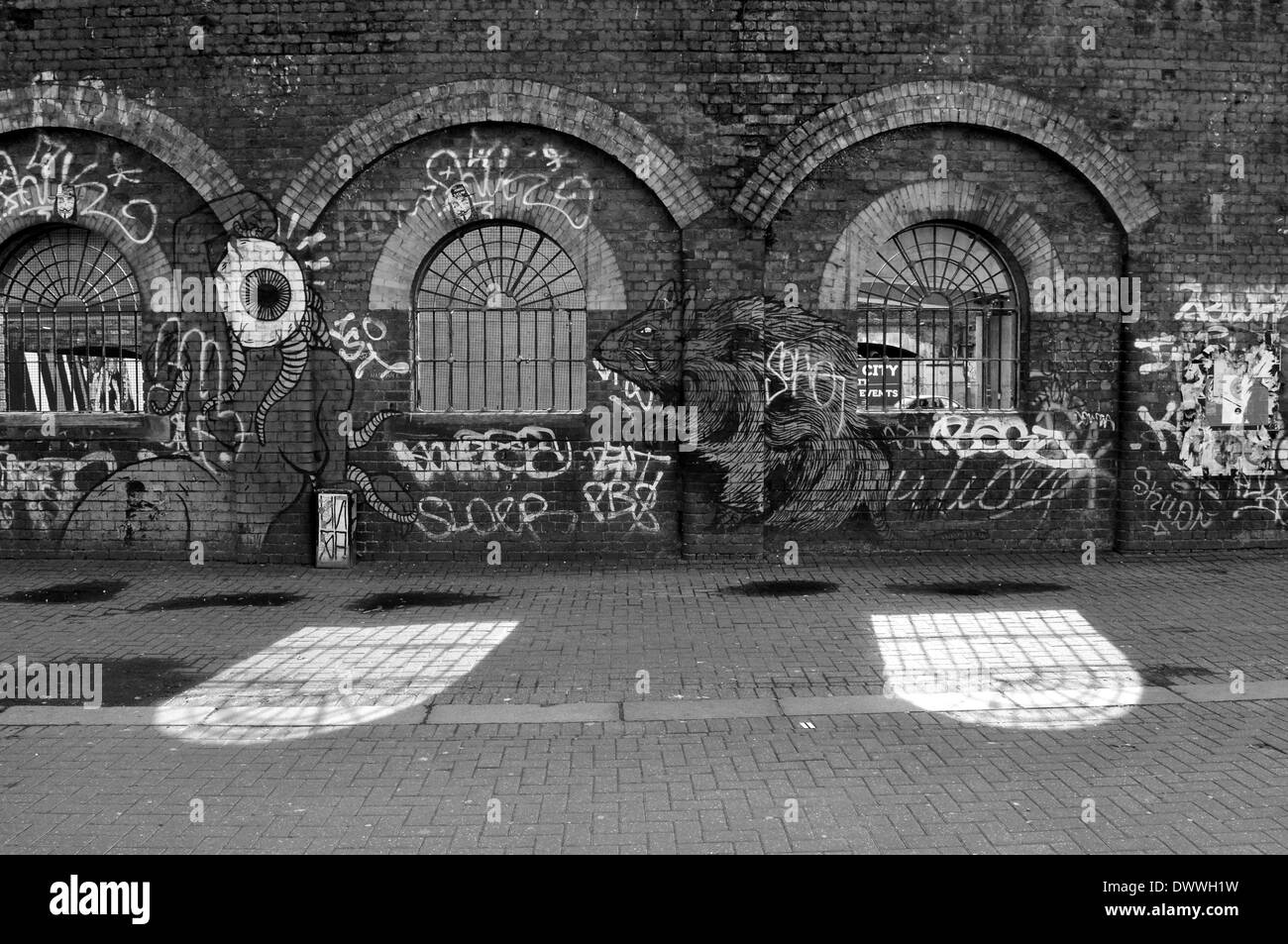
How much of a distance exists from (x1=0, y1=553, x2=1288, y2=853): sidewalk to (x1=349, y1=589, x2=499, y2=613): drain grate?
1.9 inches

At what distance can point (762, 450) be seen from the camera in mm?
10406

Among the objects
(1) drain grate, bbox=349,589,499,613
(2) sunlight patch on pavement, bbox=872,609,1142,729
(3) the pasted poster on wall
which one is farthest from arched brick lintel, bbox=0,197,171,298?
(2) sunlight patch on pavement, bbox=872,609,1142,729

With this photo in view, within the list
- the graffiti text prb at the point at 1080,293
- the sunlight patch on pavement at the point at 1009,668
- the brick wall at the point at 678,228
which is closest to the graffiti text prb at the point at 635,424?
the brick wall at the point at 678,228

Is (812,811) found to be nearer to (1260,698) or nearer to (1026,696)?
(1026,696)

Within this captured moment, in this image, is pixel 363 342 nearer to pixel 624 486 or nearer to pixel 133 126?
pixel 624 486

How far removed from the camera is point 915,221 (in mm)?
10477

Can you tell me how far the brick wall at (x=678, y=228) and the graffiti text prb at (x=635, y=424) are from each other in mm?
112

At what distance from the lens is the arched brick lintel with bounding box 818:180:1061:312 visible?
10.4 metres

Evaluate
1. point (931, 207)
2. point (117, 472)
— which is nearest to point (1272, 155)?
point (931, 207)

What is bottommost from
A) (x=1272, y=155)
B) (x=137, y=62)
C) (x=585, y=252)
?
(x=585, y=252)

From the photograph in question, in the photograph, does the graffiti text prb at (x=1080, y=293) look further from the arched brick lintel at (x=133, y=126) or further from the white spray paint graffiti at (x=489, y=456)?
the arched brick lintel at (x=133, y=126)

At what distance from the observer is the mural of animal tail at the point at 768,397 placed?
10344mm

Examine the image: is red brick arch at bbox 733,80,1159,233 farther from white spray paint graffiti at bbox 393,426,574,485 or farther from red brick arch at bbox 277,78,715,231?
white spray paint graffiti at bbox 393,426,574,485

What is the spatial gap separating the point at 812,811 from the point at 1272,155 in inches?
394
